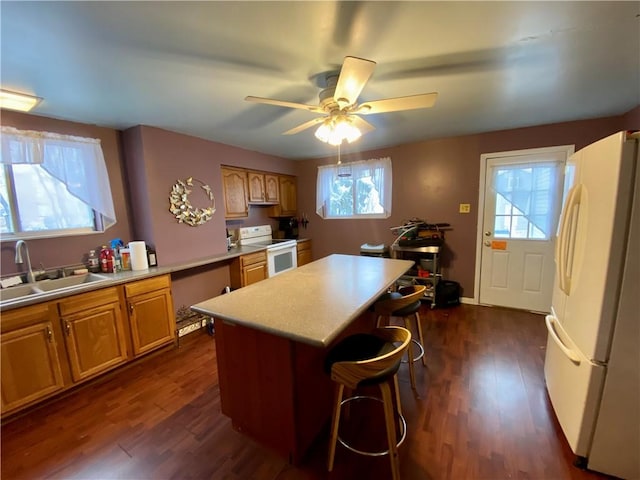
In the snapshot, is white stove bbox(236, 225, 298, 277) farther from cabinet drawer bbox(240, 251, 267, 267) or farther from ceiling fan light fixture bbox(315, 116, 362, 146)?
Result: ceiling fan light fixture bbox(315, 116, 362, 146)

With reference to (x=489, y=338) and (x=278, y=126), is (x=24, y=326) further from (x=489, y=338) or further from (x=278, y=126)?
(x=489, y=338)

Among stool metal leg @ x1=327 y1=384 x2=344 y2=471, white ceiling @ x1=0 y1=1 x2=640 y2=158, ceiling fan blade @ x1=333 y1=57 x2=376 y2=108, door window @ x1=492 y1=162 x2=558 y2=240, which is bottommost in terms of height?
stool metal leg @ x1=327 y1=384 x2=344 y2=471

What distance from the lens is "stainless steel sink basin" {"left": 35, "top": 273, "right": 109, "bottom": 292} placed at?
2.17 metres

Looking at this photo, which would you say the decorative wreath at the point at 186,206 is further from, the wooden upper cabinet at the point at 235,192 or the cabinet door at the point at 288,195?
the cabinet door at the point at 288,195

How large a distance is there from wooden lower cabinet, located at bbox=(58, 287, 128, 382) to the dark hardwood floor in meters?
0.21

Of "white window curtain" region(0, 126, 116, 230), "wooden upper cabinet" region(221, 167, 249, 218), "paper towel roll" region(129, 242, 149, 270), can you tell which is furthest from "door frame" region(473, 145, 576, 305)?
"white window curtain" region(0, 126, 116, 230)

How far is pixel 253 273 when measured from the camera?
367cm

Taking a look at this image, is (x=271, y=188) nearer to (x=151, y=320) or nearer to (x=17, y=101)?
(x=151, y=320)

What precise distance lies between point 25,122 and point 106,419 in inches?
95.4

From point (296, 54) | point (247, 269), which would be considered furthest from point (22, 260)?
point (296, 54)

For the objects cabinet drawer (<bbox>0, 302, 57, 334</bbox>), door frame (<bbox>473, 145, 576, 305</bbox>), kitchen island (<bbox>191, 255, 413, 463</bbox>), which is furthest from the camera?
door frame (<bbox>473, 145, 576, 305</bbox>)

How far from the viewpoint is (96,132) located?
258 cm

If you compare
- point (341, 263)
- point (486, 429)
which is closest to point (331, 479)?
point (486, 429)

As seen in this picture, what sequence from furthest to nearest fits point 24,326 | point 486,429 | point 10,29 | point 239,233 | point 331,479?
point 239,233 → point 24,326 → point 486,429 → point 331,479 → point 10,29
